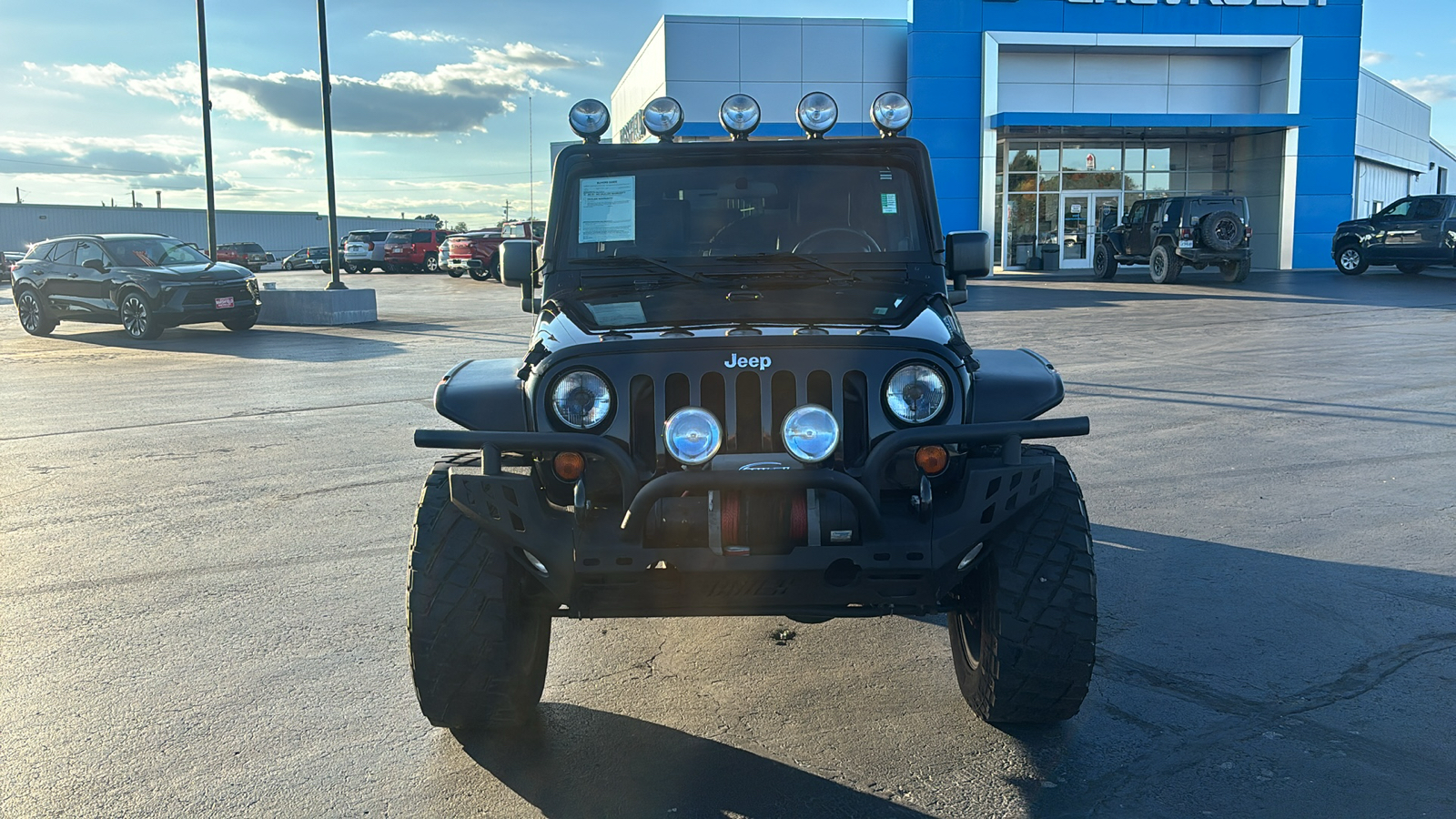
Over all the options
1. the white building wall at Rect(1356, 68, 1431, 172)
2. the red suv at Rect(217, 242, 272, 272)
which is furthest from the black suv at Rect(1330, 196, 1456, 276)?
the red suv at Rect(217, 242, 272, 272)

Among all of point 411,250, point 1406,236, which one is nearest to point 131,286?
point 411,250

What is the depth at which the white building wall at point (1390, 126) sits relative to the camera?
37.9m

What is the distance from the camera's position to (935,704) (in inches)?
145

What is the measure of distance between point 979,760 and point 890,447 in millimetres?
1008

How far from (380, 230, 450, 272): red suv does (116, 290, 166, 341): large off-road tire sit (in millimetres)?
19492

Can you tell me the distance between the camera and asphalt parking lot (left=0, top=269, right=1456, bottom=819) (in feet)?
10.3

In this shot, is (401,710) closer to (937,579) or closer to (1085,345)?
(937,579)

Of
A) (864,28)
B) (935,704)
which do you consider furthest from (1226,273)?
(935,704)

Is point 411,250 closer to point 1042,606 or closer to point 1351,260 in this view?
point 1351,260

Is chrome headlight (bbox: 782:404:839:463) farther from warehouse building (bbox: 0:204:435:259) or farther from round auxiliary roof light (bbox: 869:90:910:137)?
warehouse building (bbox: 0:204:435:259)

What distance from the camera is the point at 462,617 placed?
10.5 ft

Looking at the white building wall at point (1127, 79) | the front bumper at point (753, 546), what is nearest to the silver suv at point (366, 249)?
the white building wall at point (1127, 79)

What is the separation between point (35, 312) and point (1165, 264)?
74.2 ft

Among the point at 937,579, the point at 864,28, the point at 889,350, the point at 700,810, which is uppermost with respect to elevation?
the point at 864,28
